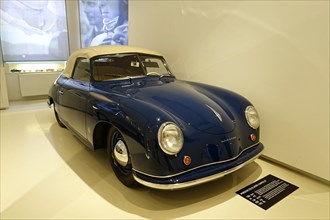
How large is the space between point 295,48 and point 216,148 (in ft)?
3.89

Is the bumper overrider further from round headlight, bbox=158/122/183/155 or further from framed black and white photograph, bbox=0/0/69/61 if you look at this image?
framed black and white photograph, bbox=0/0/69/61

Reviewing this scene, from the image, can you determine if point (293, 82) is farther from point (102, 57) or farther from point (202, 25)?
point (102, 57)

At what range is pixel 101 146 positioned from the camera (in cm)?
212

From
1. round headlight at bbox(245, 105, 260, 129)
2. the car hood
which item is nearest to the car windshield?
the car hood

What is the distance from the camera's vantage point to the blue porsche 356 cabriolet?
4.97ft

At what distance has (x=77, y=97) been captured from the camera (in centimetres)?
227

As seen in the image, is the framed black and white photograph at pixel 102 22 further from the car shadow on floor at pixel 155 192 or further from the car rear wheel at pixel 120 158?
the car rear wheel at pixel 120 158

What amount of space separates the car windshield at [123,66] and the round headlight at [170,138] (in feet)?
3.35

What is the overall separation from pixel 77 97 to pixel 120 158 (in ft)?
2.63

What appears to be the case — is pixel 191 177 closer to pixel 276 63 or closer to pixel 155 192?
pixel 155 192

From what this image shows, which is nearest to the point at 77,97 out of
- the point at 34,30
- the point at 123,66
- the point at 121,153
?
the point at 123,66

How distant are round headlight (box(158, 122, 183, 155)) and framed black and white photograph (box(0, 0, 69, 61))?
164 inches

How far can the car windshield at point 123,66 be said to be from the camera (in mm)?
2312

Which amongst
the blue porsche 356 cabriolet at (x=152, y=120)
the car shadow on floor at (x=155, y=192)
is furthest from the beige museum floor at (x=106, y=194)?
the blue porsche 356 cabriolet at (x=152, y=120)
